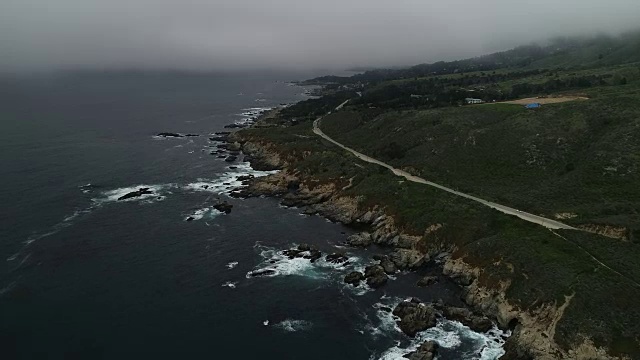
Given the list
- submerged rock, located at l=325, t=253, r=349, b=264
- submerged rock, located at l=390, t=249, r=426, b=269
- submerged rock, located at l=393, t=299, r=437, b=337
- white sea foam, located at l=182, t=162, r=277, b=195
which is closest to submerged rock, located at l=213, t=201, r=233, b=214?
white sea foam, located at l=182, t=162, r=277, b=195

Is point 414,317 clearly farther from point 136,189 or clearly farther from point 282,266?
point 136,189

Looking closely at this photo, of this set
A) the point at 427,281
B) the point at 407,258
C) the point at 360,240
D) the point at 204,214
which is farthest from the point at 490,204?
the point at 204,214

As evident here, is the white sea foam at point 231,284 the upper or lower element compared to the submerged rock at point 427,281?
upper

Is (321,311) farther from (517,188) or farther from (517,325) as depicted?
(517,188)

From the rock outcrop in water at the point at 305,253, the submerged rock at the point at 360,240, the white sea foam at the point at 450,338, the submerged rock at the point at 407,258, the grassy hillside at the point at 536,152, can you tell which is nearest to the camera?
the white sea foam at the point at 450,338

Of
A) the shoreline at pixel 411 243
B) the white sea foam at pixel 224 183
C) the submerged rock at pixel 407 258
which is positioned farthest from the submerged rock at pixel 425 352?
the white sea foam at pixel 224 183

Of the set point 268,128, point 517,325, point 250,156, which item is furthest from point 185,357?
point 268,128

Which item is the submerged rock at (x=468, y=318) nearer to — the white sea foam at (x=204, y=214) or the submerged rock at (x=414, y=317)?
the submerged rock at (x=414, y=317)
